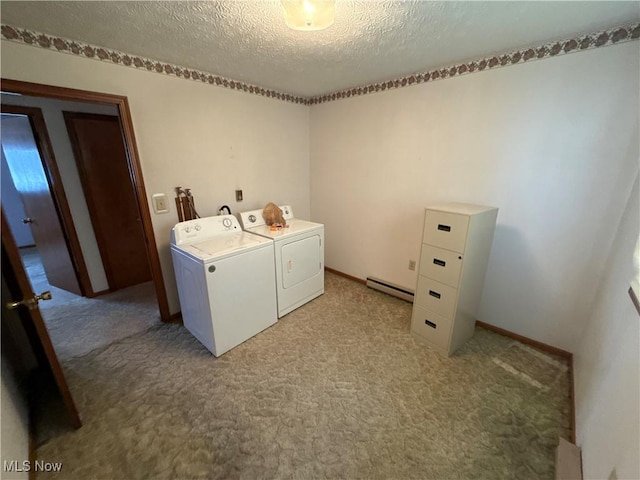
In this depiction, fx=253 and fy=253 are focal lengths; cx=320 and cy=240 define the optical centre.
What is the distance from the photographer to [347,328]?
2471 mm

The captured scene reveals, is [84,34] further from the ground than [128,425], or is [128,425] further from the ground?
[84,34]

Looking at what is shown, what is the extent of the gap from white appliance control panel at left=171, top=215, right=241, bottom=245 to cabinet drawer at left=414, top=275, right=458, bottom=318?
1.88 metres

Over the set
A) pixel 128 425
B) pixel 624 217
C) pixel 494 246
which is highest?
pixel 624 217

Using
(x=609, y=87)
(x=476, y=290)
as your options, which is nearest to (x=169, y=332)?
(x=476, y=290)

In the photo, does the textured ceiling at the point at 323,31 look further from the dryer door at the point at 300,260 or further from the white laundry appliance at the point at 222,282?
the dryer door at the point at 300,260

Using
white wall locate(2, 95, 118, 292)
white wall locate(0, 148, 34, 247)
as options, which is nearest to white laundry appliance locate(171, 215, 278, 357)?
white wall locate(2, 95, 118, 292)

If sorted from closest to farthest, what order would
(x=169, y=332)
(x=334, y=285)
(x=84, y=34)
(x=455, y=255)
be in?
1. (x=84, y=34)
2. (x=455, y=255)
3. (x=169, y=332)
4. (x=334, y=285)

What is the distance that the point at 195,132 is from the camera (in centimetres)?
245

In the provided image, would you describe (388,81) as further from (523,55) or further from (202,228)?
(202,228)

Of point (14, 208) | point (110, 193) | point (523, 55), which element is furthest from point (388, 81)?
point (14, 208)

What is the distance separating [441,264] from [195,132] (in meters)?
2.55

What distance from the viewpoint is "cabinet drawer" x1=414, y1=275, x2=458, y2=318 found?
202cm

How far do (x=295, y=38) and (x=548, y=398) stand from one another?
9.88 ft

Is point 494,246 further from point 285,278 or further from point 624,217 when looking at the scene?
point 285,278
